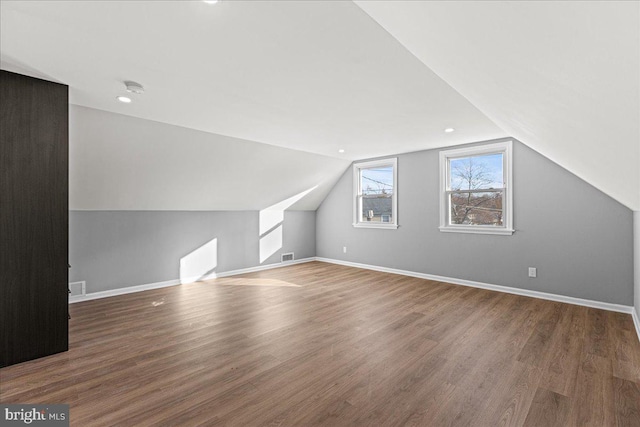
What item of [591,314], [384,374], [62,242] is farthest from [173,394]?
[591,314]

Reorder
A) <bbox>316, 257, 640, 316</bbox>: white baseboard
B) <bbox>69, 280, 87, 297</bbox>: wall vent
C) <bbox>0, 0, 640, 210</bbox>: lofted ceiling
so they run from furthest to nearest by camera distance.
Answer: <bbox>69, 280, 87, 297</bbox>: wall vent, <bbox>316, 257, 640, 316</bbox>: white baseboard, <bbox>0, 0, 640, 210</bbox>: lofted ceiling

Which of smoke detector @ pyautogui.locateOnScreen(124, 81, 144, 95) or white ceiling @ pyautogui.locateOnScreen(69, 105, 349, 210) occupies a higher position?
smoke detector @ pyautogui.locateOnScreen(124, 81, 144, 95)

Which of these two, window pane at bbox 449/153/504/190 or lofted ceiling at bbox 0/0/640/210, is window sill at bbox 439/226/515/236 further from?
lofted ceiling at bbox 0/0/640/210

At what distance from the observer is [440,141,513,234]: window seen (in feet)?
14.8

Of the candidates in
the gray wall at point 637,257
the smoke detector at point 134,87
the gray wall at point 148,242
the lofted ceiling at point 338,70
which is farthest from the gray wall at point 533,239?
the smoke detector at point 134,87

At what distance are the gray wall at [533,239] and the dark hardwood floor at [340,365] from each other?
44 centimetres

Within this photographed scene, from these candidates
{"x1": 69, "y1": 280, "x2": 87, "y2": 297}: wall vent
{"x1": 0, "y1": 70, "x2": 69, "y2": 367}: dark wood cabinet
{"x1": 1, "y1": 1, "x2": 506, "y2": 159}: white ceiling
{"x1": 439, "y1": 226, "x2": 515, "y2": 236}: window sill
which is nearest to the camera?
{"x1": 1, "y1": 1, "x2": 506, "y2": 159}: white ceiling

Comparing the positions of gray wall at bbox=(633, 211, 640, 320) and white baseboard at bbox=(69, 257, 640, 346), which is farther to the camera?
white baseboard at bbox=(69, 257, 640, 346)

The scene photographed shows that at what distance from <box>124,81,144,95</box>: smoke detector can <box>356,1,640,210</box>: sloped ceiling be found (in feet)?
7.40

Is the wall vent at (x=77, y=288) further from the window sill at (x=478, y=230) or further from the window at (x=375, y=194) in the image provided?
the window sill at (x=478, y=230)

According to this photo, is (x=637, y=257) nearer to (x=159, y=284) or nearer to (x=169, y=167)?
(x=169, y=167)

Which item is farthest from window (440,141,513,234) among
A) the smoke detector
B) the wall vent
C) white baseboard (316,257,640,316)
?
the wall vent

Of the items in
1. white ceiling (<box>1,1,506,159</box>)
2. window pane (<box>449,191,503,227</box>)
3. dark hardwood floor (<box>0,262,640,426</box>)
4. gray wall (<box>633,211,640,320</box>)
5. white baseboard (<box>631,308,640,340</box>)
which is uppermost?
white ceiling (<box>1,1,506,159</box>)

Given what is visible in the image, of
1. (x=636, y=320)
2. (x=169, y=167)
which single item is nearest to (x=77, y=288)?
(x=169, y=167)
